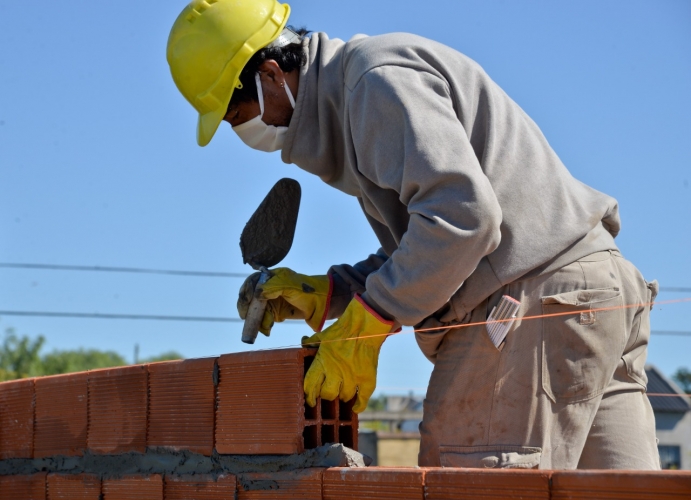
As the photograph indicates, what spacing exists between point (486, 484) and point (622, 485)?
1.35 feet

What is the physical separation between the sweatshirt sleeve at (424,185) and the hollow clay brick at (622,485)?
0.69m

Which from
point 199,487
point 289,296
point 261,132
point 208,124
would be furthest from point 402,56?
point 199,487

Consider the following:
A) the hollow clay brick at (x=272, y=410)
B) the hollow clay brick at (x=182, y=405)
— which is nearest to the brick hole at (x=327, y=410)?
the hollow clay brick at (x=272, y=410)

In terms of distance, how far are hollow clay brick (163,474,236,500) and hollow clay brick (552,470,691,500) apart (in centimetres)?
140

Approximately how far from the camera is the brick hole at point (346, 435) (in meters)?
3.22

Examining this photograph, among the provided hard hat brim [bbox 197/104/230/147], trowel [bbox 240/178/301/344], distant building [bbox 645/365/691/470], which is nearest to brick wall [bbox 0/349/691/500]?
trowel [bbox 240/178/301/344]

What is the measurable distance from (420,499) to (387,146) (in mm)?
1093

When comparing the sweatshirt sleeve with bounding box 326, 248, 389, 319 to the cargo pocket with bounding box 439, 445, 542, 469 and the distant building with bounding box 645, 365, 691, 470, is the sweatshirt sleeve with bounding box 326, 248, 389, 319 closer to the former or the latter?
the cargo pocket with bounding box 439, 445, 542, 469

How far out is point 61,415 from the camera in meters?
4.12

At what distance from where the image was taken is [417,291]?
270 centimetres

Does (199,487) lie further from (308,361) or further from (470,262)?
(470,262)

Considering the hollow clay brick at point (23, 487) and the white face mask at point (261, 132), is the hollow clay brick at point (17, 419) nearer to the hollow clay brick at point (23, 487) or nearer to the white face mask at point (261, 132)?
the hollow clay brick at point (23, 487)

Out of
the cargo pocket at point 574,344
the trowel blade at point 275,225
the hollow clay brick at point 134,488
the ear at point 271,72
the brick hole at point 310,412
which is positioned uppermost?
the ear at point 271,72

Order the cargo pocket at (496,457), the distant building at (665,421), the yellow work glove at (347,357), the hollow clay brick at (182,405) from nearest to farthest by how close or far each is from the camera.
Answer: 1. the cargo pocket at (496,457)
2. the yellow work glove at (347,357)
3. the hollow clay brick at (182,405)
4. the distant building at (665,421)
